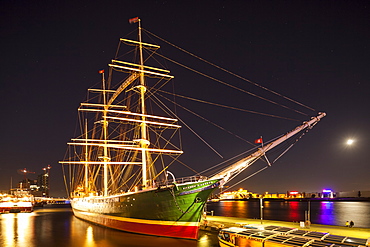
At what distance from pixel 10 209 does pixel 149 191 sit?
76.9m

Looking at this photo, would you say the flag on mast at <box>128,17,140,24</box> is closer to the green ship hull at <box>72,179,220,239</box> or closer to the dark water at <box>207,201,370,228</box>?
the green ship hull at <box>72,179,220,239</box>

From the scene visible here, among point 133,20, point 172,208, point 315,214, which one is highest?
point 133,20

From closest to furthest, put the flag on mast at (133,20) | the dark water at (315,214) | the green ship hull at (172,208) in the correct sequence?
the green ship hull at (172,208) < the flag on mast at (133,20) < the dark water at (315,214)

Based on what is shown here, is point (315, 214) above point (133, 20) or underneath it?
underneath

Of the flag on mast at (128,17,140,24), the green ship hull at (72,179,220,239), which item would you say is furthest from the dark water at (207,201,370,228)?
the flag on mast at (128,17,140,24)

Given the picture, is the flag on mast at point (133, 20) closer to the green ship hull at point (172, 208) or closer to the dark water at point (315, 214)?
the green ship hull at point (172, 208)

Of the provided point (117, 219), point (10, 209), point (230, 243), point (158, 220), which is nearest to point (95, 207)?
point (117, 219)

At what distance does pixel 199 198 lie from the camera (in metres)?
25.2

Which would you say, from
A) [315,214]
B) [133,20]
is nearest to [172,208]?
[133,20]

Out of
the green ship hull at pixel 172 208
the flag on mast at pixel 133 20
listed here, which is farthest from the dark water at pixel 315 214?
the flag on mast at pixel 133 20

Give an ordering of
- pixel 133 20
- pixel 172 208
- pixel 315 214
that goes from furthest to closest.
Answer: pixel 315 214, pixel 133 20, pixel 172 208

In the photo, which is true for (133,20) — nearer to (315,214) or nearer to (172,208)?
(172,208)

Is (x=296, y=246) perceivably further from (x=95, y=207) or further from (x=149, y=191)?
(x=95, y=207)

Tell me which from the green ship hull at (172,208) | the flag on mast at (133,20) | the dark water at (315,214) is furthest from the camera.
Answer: the dark water at (315,214)
